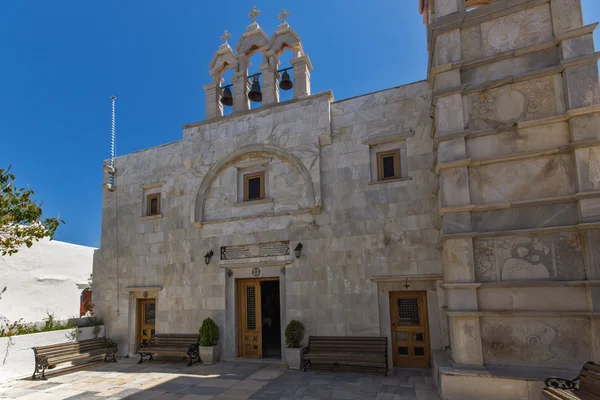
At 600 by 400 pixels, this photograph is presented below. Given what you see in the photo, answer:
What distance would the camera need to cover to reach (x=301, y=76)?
11.0 meters

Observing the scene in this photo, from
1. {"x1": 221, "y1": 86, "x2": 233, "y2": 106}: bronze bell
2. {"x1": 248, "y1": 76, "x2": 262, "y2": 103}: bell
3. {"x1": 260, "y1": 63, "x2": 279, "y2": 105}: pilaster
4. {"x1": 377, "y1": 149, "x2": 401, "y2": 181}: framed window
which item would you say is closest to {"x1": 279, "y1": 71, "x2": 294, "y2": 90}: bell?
{"x1": 260, "y1": 63, "x2": 279, "y2": 105}: pilaster

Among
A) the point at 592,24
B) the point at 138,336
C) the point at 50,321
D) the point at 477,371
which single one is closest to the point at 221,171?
the point at 138,336

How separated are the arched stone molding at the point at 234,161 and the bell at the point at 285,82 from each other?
1.94m

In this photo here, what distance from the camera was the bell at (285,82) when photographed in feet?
37.1

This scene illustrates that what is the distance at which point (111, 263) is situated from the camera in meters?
12.9

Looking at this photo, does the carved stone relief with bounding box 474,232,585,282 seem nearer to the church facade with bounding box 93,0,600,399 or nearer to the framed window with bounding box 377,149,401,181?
the church facade with bounding box 93,0,600,399

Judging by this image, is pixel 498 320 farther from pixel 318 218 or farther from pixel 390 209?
pixel 318 218

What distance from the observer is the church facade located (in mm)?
6312

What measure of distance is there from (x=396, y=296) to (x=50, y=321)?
1013cm

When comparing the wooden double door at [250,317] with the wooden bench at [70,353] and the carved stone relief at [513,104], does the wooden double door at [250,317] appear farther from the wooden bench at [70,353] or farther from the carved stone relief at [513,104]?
the carved stone relief at [513,104]

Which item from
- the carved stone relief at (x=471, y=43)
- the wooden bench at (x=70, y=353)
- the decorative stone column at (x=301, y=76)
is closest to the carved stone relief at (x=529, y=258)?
the carved stone relief at (x=471, y=43)

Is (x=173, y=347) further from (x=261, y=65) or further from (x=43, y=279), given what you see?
(x=43, y=279)

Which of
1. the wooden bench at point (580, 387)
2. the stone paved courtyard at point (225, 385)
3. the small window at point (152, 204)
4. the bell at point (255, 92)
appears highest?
the bell at point (255, 92)

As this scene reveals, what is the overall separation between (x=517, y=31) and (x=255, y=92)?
283 inches
